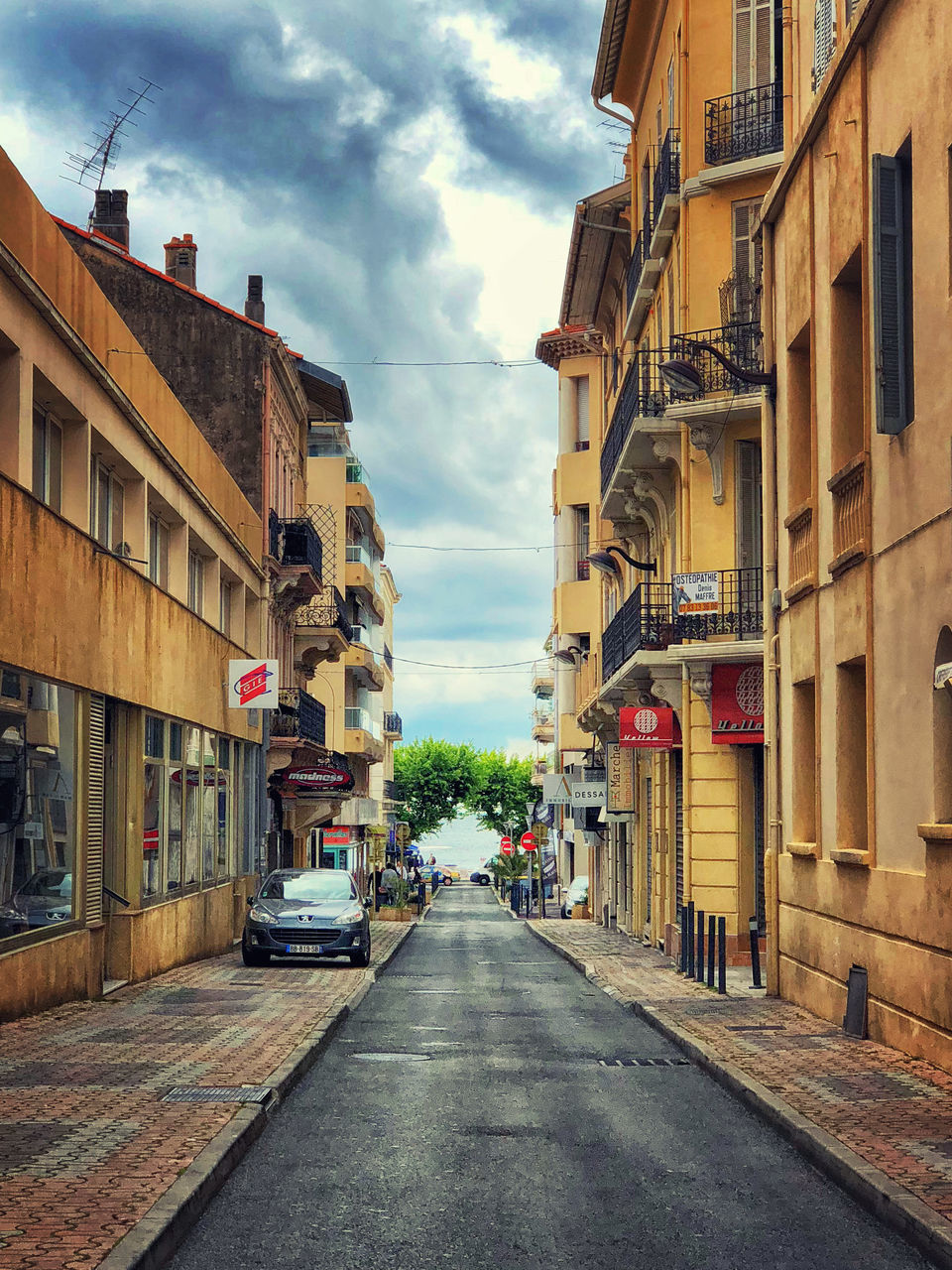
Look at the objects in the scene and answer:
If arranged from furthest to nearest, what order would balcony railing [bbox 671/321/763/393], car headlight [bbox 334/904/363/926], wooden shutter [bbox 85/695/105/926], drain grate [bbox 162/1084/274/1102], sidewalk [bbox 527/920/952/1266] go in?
car headlight [bbox 334/904/363/926]
balcony railing [bbox 671/321/763/393]
wooden shutter [bbox 85/695/105/926]
drain grate [bbox 162/1084/274/1102]
sidewalk [bbox 527/920/952/1266]

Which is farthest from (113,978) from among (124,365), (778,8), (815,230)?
(778,8)

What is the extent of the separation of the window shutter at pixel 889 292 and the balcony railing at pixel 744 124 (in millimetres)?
12253

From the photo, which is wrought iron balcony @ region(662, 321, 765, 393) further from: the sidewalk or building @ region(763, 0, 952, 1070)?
the sidewalk

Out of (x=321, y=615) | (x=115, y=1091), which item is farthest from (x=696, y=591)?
(x=321, y=615)

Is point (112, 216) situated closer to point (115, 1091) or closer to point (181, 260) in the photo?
point (181, 260)

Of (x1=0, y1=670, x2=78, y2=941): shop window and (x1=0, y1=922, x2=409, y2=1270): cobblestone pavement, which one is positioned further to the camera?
(x1=0, y1=670, x2=78, y2=941): shop window

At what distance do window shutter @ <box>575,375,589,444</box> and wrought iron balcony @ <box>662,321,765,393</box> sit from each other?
2688 cm

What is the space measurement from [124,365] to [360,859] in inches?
2363

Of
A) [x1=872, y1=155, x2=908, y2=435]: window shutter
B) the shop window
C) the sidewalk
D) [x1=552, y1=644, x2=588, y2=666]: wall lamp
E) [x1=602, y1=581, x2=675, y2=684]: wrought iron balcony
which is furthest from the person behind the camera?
[x1=552, y1=644, x2=588, y2=666]: wall lamp

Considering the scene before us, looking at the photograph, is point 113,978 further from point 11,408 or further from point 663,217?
point 663,217

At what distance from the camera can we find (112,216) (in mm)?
39688

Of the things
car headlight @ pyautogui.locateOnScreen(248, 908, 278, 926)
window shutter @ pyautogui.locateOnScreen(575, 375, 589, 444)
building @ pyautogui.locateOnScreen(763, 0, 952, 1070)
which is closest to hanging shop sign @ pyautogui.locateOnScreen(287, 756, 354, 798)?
car headlight @ pyautogui.locateOnScreen(248, 908, 278, 926)

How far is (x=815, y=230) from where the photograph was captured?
1703 centimetres

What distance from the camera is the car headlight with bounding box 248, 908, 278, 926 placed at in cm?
2484
